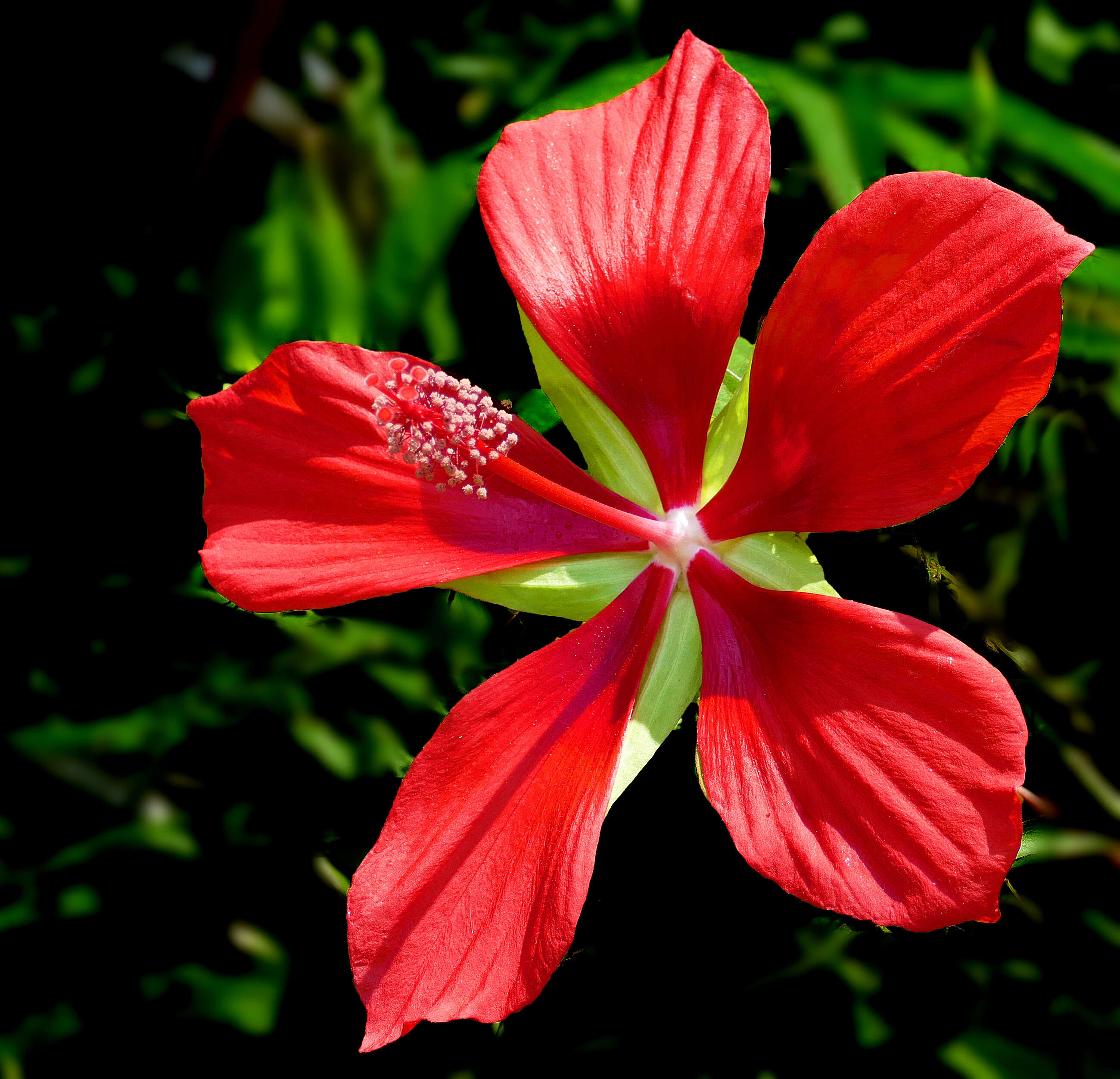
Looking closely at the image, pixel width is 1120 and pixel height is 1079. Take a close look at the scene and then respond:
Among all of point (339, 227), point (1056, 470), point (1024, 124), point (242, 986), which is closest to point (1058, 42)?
point (1024, 124)

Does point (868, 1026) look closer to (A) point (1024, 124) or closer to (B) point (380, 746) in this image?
(B) point (380, 746)

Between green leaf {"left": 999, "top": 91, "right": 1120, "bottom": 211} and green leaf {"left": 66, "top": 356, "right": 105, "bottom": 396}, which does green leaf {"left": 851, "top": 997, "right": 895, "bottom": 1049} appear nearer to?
green leaf {"left": 999, "top": 91, "right": 1120, "bottom": 211}

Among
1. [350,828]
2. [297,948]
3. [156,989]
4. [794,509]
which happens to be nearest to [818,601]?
[794,509]

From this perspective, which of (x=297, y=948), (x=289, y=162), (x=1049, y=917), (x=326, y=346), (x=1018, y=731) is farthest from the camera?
(x=289, y=162)

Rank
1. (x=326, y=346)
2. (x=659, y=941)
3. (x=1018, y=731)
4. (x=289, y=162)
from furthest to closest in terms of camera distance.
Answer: (x=289, y=162)
(x=659, y=941)
(x=326, y=346)
(x=1018, y=731)

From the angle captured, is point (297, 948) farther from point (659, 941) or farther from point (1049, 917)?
point (1049, 917)

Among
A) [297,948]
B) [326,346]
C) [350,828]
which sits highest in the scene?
[326,346]

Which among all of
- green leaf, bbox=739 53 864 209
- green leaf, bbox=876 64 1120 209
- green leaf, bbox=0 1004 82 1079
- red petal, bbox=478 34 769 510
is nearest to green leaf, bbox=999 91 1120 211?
green leaf, bbox=876 64 1120 209
